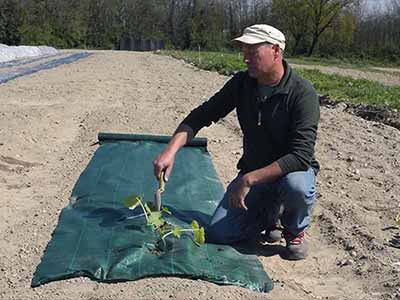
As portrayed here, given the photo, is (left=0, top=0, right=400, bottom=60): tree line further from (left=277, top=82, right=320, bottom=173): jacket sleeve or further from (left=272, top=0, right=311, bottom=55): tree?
(left=277, top=82, right=320, bottom=173): jacket sleeve

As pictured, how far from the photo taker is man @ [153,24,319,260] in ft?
10.3

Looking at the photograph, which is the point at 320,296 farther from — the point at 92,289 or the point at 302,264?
the point at 92,289

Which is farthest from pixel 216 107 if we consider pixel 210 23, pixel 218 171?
pixel 210 23

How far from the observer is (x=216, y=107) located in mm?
3555

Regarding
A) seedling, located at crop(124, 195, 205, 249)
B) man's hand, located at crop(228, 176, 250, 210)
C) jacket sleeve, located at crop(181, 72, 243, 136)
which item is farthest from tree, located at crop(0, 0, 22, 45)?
man's hand, located at crop(228, 176, 250, 210)

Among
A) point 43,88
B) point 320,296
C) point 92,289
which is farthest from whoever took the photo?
point 43,88

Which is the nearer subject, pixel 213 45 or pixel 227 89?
pixel 227 89

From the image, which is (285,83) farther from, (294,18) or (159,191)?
(294,18)

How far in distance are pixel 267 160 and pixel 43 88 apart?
7.30 m

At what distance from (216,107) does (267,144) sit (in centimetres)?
41

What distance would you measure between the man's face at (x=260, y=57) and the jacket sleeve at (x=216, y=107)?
0.30 m

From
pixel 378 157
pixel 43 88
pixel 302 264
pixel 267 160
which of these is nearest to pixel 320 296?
pixel 302 264

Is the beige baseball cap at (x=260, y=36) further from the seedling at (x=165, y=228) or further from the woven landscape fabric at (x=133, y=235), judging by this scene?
the woven landscape fabric at (x=133, y=235)

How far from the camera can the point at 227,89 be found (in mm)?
3521
